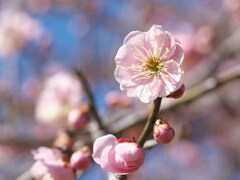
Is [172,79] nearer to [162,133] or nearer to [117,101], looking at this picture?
[162,133]

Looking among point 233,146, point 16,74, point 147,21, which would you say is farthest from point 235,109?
point 16,74

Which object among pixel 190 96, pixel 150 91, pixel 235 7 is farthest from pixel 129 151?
pixel 235 7

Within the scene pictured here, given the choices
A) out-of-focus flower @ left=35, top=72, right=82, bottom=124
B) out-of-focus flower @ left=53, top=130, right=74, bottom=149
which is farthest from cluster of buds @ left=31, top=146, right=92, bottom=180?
out-of-focus flower @ left=35, top=72, right=82, bottom=124

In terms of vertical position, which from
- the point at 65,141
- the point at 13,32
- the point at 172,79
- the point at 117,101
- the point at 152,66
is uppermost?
the point at 13,32

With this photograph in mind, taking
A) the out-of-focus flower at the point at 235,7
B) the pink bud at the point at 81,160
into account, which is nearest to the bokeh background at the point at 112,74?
the out-of-focus flower at the point at 235,7

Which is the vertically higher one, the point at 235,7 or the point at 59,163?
the point at 235,7

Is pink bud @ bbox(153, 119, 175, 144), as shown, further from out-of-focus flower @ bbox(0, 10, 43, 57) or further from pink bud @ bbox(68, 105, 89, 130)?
out-of-focus flower @ bbox(0, 10, 43, 57)
